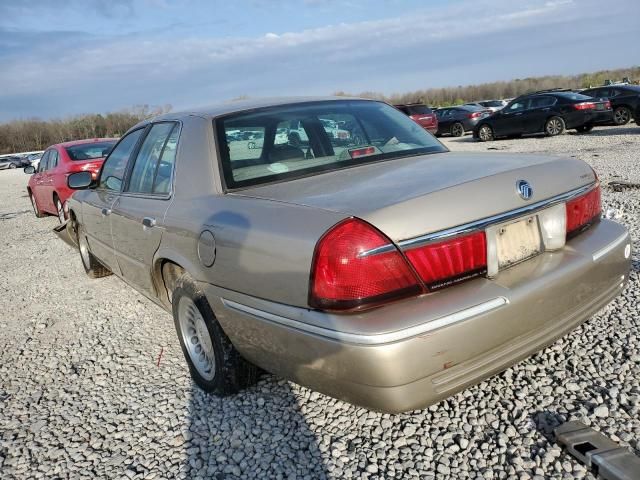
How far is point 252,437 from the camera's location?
2.53 m

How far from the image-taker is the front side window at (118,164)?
400 cm

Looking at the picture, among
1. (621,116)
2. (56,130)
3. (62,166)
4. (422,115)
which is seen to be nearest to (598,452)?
(62,166)

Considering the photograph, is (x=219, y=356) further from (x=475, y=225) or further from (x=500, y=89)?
(x=500, y=89)

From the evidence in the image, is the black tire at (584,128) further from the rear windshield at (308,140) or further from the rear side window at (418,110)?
the rear windshield at (308,140)

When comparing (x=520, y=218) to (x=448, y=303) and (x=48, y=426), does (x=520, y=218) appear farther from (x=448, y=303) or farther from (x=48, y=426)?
(x=48, y=426)

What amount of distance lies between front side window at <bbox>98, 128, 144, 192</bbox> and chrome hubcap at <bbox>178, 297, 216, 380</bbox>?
142 centimetres

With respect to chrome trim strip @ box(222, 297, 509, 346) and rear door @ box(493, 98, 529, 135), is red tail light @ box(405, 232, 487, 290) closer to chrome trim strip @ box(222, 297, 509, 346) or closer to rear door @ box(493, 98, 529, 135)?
chrome trim strip @ box(222, 297, 509, 346)

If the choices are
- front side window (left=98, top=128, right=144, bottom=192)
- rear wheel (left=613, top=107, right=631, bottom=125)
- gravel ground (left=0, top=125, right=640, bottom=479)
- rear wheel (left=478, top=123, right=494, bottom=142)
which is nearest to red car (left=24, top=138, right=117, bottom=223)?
front side window (left=98, top=128, right=144, bottom=192)

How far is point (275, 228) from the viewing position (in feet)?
7.13

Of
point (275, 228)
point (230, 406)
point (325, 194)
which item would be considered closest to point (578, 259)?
point (325, 194)

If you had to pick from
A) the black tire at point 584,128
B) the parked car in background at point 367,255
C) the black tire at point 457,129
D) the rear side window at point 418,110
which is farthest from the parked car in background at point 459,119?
the parked car in background at point 367,255

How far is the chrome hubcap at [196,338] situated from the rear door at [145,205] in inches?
17.0

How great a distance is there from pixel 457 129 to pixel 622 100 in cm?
716

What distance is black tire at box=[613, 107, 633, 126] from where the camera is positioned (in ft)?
59.0
